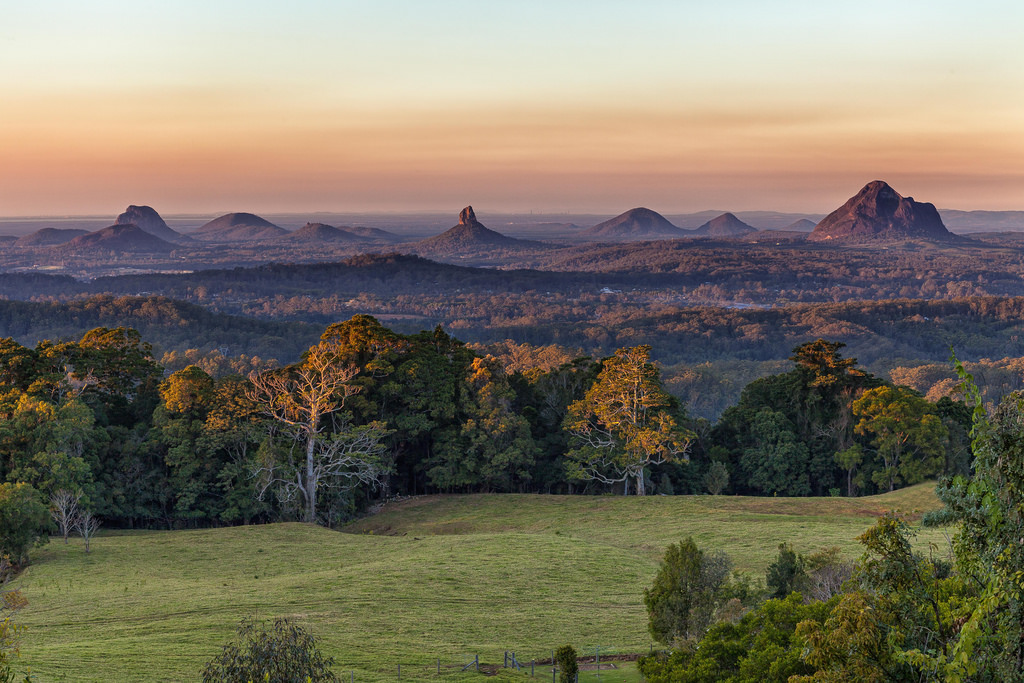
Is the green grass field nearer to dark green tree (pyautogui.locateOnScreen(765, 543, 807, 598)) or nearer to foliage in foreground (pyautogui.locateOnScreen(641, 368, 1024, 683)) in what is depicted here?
dark green tree (pyautogui.locateOnScreen(765, 543, 807, 598))

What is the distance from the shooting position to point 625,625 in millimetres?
26453

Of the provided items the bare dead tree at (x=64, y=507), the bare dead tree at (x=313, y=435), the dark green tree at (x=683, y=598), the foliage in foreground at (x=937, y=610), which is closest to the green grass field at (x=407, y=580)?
the bare dead tree at (x=64, y=507)

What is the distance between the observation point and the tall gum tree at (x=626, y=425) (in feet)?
168

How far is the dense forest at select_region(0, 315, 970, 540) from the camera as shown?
47.3 meters

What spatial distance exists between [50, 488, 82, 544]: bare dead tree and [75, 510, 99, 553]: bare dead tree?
1.18 ft

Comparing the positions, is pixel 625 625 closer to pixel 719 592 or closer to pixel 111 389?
pixel 719 592

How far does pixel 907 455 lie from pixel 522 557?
99.4ft

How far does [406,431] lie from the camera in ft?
176

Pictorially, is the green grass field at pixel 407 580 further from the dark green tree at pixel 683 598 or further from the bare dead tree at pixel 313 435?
the bare dead tree at pixel 313 435

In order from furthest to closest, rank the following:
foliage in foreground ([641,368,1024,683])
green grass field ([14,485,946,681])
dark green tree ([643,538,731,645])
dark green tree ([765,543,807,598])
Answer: dark green tree ([765,543,807,598]) < green grass field ([14,485,946,681]) < dark green tree ([643,538,731,645]) < foliage in foreground ([641,368,1024,683])

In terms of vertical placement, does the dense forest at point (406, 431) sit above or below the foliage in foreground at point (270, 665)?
below

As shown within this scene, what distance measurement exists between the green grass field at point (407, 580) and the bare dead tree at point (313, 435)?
11.1ft

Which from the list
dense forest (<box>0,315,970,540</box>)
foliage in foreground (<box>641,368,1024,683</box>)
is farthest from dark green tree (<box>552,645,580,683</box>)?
dense forest (<box>0,315,970,540</box>)

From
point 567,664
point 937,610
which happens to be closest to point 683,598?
point 567,664
